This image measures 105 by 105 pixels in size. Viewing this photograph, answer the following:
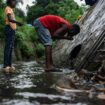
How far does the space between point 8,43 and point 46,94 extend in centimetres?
384

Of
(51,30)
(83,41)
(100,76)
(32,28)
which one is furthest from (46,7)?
(100,76)

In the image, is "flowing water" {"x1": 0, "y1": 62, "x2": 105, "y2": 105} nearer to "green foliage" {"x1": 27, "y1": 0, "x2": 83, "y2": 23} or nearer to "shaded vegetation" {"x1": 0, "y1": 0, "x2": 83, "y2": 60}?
"shaded vegetation" {"x1": 0, "y1": 0, "x2": 83, "y2": 60}

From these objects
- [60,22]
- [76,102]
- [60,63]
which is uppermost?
[60,22]

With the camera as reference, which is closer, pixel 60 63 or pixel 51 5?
pixel 60 63

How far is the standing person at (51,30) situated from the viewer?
7934 mm

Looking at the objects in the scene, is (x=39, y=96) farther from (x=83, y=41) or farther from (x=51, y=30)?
(x=83, y=41)

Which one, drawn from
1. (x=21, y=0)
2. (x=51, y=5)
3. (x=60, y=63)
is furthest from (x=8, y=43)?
(x=51, y=5)

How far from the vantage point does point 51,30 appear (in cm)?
843

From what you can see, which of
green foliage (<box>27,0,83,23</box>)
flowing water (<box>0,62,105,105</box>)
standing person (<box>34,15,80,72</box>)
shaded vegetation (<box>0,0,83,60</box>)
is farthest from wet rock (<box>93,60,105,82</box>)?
green foliage (<box>27,0,83,23</box>)

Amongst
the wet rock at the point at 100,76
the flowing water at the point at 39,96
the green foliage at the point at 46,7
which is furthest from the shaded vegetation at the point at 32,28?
the flowing water at the point at 39,96

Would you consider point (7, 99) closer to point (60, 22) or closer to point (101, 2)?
point (60, 22)

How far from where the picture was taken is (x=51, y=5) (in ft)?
114

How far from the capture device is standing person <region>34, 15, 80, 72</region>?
793cm

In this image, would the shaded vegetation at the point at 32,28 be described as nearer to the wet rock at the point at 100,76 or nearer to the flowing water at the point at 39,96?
the wet rock at the point at 100,76
